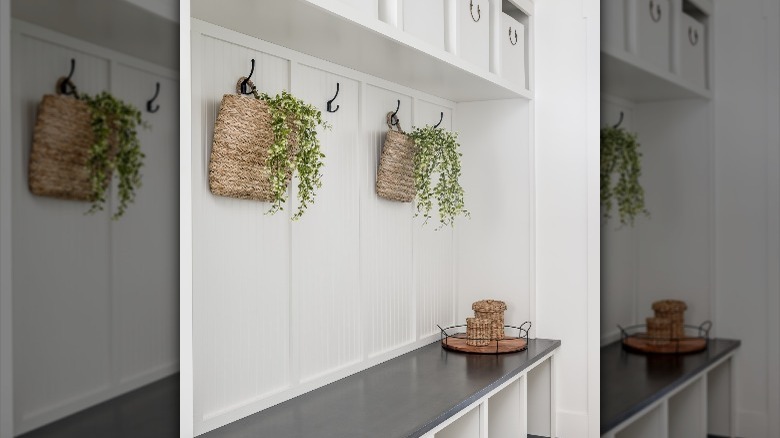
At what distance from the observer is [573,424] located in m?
2.53

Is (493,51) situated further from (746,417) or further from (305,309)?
(746,417)

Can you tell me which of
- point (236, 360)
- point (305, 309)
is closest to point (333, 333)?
point (305, 309)

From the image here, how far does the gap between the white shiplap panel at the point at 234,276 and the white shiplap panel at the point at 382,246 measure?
417 mm

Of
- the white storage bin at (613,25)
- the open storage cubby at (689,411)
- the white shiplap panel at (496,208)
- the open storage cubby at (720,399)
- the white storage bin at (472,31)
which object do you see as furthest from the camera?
the white shiplap panel at (496,208)

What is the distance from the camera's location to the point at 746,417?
998mm

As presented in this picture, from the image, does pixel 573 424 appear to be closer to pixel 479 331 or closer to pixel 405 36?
pixel 479 331

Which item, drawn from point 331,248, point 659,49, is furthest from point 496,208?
point 659,49

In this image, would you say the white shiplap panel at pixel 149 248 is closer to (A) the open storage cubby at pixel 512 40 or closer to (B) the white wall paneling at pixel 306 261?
(B) the white wall paneling at pixel 306 261

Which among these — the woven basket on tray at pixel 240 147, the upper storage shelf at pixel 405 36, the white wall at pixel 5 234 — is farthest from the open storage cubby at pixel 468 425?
the white wall at pixel 5 234

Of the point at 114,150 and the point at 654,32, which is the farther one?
the point at 654,32

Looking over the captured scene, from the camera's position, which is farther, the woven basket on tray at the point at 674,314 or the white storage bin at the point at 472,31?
the white storage bin at the point at 472,31

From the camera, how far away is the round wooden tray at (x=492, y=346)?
7.98 feet

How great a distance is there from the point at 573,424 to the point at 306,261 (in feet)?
3.84

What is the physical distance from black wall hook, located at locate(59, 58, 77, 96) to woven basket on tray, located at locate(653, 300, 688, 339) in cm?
85
